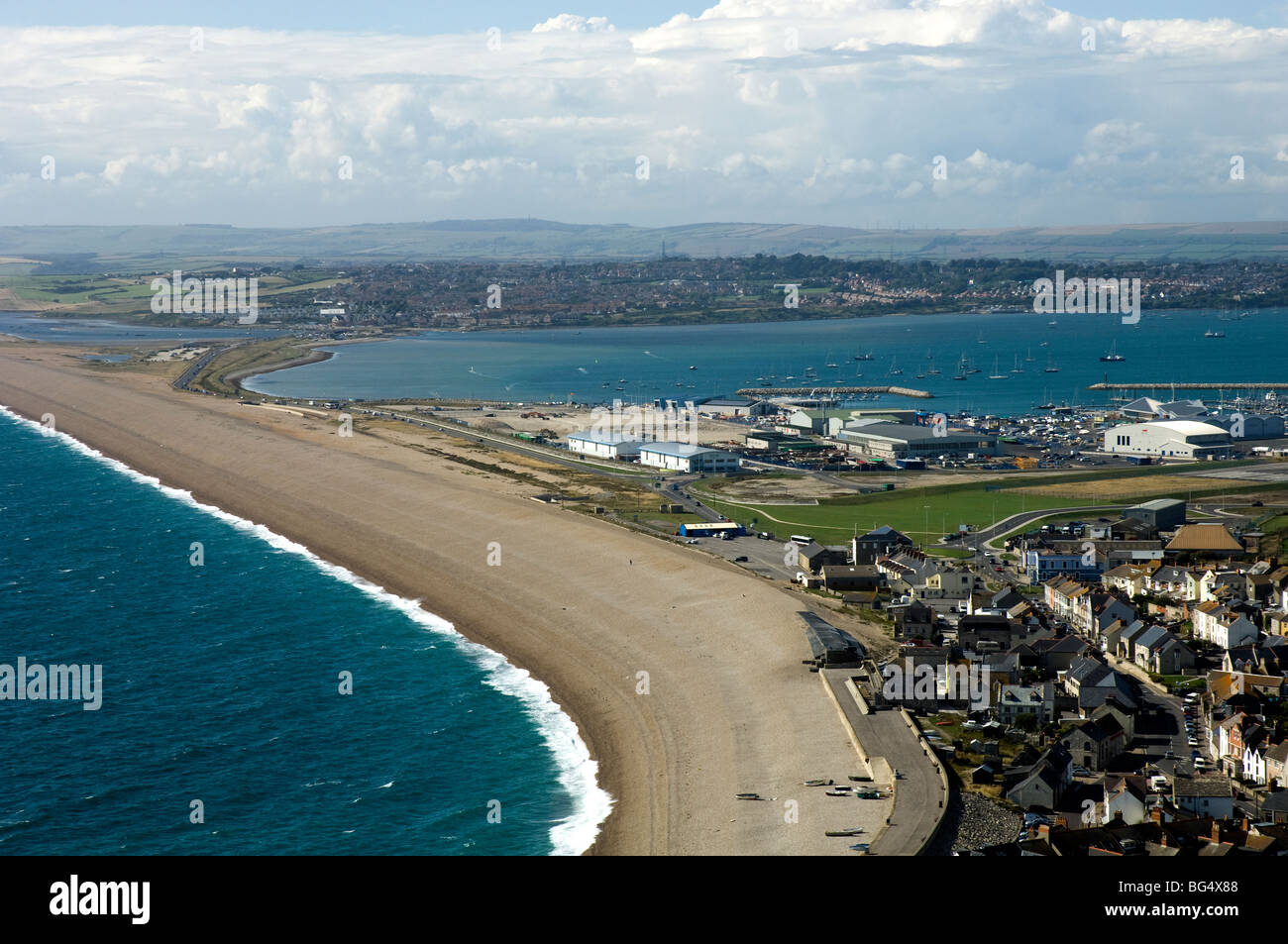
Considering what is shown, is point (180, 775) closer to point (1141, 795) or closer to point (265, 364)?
point (1141, 795)

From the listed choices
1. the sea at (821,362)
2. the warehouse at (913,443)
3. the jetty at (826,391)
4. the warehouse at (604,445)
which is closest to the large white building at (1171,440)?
the warehouse at (913,443)

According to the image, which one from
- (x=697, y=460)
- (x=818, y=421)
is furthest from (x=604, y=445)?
(x=818, y=421)

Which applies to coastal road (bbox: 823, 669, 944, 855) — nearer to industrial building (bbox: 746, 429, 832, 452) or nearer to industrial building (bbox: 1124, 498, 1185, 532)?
industrial building (bbox: 1124, 498, 1185, 532)

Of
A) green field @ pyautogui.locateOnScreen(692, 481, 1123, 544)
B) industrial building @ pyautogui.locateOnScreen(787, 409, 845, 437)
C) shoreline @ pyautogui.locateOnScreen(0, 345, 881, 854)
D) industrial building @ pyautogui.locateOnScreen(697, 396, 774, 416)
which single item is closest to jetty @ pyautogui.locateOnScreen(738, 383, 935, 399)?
industrial building @ pyautogui.locateOnScreen(697, 396, 774, 416)

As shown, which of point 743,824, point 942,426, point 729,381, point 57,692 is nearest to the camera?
point 743,824

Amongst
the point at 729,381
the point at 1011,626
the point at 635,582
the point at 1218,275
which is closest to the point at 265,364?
the point at 729,381

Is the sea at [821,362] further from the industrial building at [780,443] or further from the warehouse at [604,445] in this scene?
the warehouse at [604,445]
